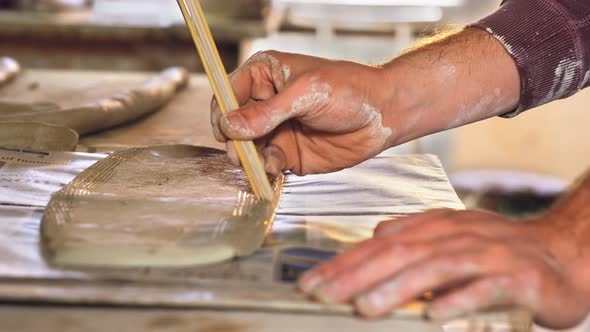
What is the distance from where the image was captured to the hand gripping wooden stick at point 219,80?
123 centimetres

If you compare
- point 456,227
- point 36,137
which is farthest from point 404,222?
point 36,137

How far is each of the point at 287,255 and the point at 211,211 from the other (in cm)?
15

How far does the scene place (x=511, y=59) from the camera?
1.47m

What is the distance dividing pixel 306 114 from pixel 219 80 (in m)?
0.16

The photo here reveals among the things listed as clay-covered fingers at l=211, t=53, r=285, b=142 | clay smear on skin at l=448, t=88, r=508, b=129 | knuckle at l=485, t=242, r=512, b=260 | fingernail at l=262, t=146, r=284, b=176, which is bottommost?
fingernail at l=262, t=146, r=284, b=176

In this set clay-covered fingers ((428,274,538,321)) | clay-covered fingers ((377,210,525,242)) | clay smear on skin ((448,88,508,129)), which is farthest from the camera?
clay smear on skin ((448,88,508,129))

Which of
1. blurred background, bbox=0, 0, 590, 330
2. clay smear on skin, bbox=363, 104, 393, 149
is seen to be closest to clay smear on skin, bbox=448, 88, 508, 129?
clay smear on skin, bbox=363, 104, 393, 149

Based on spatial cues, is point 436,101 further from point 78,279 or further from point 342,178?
point 78,279

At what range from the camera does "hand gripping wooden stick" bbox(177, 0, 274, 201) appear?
4.02 ft

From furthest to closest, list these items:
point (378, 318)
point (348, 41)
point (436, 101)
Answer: point (348, 41) → point (436, 101) → point (378, 318)

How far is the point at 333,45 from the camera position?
405cm

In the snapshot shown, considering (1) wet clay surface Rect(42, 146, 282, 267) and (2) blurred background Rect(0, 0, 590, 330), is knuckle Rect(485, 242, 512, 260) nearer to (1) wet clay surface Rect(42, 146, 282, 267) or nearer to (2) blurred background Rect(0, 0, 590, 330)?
(1) wet clay surface Rect(42, 146, 282, 267)

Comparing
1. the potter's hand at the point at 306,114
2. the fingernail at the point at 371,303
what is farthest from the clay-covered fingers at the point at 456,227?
the potter's hand at the point at 306,114

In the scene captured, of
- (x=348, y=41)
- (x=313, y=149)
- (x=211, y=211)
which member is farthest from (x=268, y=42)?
(x=211, y=211)
